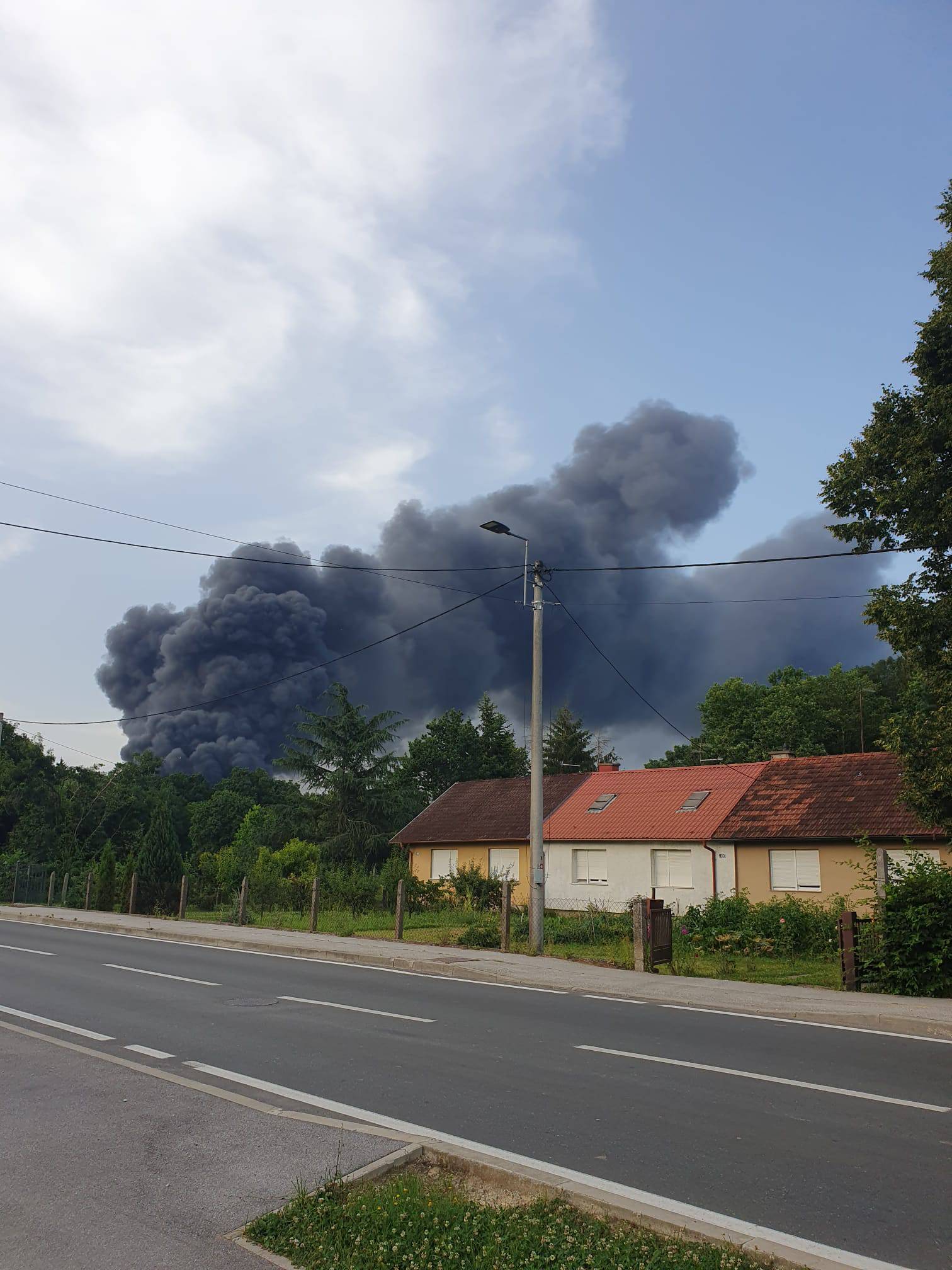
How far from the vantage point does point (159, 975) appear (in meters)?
14.9

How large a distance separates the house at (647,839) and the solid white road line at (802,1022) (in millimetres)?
17639

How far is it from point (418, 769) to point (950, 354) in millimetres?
70819

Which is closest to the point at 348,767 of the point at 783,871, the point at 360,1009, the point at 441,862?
the point at 441,862

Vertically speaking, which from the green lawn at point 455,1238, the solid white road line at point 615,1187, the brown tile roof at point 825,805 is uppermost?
the brown tile roof at point 825,805

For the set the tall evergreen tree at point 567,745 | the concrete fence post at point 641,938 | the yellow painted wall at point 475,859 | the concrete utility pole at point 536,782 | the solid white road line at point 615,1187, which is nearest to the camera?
the solid white road line at point 615,1187

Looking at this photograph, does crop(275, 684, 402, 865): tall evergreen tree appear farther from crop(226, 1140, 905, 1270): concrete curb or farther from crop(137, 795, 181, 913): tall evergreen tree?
crop(226, 1140, 905, 1270): concrete curb

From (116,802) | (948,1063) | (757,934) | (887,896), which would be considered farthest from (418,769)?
(948,1063)

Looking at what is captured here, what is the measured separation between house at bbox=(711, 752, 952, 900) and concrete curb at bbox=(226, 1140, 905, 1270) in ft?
74.2

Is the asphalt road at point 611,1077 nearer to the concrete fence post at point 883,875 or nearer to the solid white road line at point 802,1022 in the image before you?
the solid white road line at point 802,1022

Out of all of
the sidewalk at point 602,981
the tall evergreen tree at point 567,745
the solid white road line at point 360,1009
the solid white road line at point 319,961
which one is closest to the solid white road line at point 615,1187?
the solid white road line at point 360,1009

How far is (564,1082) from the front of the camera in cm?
793

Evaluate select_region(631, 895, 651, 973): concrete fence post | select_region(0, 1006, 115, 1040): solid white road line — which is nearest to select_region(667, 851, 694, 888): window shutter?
select_region(631, 895, 651, 973): concrete fence post

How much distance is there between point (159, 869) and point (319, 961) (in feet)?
58.1

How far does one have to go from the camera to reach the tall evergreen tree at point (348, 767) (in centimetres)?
6034
